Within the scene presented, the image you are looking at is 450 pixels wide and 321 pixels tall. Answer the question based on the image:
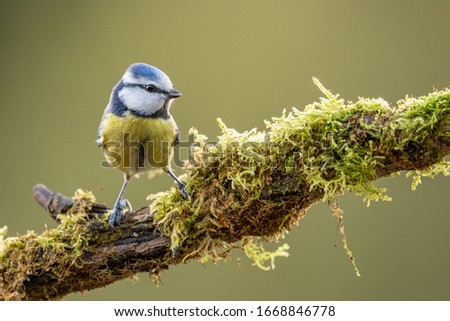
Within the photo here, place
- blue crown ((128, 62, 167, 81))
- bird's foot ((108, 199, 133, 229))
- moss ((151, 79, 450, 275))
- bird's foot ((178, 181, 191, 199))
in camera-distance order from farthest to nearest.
→ blue crown ((128, 62, 167, 81)), bird's foot ((108, 199, 133, 229)), bird's foot ((178, 181, 191, 199)), moss ((151, 79, 450, 275))

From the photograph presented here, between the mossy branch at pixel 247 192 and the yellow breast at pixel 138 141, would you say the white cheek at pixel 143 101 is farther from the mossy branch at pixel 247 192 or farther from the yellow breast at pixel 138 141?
the mossy branch at pixel 247 192

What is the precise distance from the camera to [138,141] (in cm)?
192

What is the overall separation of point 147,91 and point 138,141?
0.17 metres

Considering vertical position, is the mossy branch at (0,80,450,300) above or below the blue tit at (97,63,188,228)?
below

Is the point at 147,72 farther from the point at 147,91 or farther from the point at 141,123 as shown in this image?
the point at 141,123

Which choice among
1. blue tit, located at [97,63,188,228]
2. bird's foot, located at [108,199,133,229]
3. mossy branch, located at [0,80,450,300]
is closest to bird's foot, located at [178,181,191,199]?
mossy branch, located at [0,80,450,300]

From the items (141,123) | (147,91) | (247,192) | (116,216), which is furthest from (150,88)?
(247,192)

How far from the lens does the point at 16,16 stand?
165 inches

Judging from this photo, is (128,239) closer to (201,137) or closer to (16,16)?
(201,137)

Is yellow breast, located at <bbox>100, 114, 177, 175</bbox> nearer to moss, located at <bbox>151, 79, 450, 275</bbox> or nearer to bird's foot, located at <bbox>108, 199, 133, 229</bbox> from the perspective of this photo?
bird's foot, located at <bbox>108, 199, 133, 229</bbox>

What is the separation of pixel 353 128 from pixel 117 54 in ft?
10.1

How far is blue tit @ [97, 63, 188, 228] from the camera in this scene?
1.89 metres
